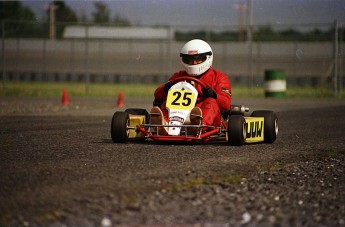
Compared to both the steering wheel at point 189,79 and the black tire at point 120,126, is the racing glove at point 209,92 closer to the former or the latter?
the steering wheel at point 189,79

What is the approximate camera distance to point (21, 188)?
656cm

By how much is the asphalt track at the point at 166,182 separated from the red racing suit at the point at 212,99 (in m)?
0.36

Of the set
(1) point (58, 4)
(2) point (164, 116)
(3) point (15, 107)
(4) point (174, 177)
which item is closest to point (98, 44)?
(1) point (58, 4)

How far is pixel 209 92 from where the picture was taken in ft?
35.2

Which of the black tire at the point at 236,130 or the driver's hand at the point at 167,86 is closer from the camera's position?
the black tire at the point at 236,130

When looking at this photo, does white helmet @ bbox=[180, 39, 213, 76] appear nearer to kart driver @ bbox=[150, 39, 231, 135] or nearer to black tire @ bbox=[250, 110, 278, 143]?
kart driver @ bbox=[150, 39, 231, 135]

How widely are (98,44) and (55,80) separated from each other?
3.21m

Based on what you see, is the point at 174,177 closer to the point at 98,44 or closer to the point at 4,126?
the point at 4,126

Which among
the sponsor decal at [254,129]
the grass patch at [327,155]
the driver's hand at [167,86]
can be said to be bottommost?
the grass patch at [327,155]

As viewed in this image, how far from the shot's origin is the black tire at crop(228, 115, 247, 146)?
10.2m

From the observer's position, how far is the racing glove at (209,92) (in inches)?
422

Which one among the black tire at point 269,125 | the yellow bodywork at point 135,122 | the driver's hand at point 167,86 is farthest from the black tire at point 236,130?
the yellow bodywork at point 135,122

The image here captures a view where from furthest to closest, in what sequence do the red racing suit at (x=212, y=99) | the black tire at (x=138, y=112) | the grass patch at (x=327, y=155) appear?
the black tire at (x=138, y=112)
the red racing suit at (x=212, y=99)
the grass patch at (x=327, y=155)

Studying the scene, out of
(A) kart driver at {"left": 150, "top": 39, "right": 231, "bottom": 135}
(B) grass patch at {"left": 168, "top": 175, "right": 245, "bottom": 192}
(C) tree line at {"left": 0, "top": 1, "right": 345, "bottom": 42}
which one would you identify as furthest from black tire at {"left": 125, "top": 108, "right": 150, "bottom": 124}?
(C) tree line at {"left": 0, "top": 1, "right": 345, "bottom": 42}
